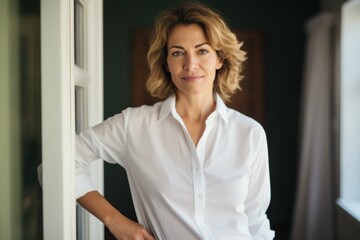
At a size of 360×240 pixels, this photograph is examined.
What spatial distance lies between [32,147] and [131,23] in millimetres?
3086

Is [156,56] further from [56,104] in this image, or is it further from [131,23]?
[131,23]

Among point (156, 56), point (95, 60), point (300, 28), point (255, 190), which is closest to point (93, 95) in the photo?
point (95, 60)

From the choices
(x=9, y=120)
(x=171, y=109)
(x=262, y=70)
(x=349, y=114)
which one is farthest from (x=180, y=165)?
(x=262, y=70)

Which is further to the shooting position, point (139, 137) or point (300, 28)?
point (300, 28)

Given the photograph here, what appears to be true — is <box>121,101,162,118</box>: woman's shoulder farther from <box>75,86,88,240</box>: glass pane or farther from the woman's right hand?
the woman's right hand

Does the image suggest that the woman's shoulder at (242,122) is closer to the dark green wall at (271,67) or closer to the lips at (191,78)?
the lips at (191,78)

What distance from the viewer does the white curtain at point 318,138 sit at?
3.12m

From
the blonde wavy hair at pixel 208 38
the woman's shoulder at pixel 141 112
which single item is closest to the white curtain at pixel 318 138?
the blonde wavy hair at pixel 208 38

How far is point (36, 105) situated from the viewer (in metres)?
0.99

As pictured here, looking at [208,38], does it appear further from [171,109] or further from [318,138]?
[318,138]

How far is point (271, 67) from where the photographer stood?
3.96 m

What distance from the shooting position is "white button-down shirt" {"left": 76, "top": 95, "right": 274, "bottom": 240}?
1.26 metres

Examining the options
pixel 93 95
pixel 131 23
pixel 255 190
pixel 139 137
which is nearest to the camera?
pixel 139 137

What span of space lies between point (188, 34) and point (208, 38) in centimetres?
7
